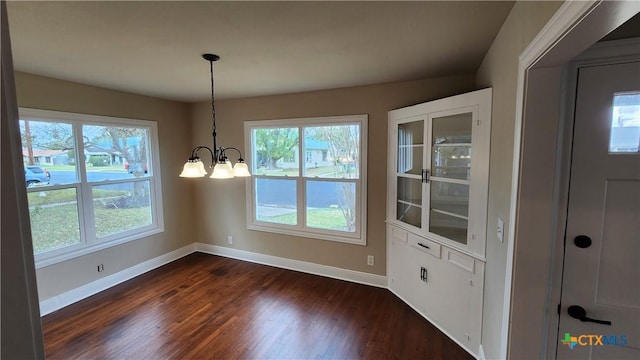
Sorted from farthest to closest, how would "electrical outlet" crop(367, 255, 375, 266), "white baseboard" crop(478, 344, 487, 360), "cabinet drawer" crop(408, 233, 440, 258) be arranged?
"electrical outlet" crop(367, 255, 375, 266) < "cabinet drawer" crop(408, 233, 440, 258) < "white baseboard" crop(478, 344, 487, 360)

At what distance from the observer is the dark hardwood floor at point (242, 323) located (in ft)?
7.95

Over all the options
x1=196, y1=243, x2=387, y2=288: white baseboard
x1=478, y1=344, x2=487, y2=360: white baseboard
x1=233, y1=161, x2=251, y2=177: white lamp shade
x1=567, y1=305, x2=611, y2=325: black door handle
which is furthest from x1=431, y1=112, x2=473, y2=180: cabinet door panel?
x1=233, y1=161, x2=251, y2=177: white lamp shade

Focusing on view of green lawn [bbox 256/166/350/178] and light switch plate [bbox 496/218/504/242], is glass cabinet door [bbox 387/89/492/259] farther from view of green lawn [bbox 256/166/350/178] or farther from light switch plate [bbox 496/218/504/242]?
view of green lawn [bbox 256/166/350/178]

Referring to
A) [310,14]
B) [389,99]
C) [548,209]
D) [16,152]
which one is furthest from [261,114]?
[16,152]

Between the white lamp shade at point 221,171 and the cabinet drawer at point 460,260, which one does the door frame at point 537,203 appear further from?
the white lamp shade at point 221,171

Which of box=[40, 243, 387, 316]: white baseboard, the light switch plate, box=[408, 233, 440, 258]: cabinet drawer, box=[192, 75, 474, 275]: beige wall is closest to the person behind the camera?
the light switch plate

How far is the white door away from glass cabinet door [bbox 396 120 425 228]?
1.47 m

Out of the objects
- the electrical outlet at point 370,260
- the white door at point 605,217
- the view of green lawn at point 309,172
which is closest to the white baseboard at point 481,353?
the white door at point 605,217

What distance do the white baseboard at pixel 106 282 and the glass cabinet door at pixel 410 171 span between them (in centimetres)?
350

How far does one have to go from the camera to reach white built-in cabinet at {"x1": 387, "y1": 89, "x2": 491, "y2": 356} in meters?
2.26

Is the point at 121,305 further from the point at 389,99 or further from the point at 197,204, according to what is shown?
the point at 389,99

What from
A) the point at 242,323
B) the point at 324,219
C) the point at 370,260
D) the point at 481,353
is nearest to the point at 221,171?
the point at 242,323

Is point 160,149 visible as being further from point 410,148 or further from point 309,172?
point 410,148

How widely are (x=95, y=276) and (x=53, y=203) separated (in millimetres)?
1016
